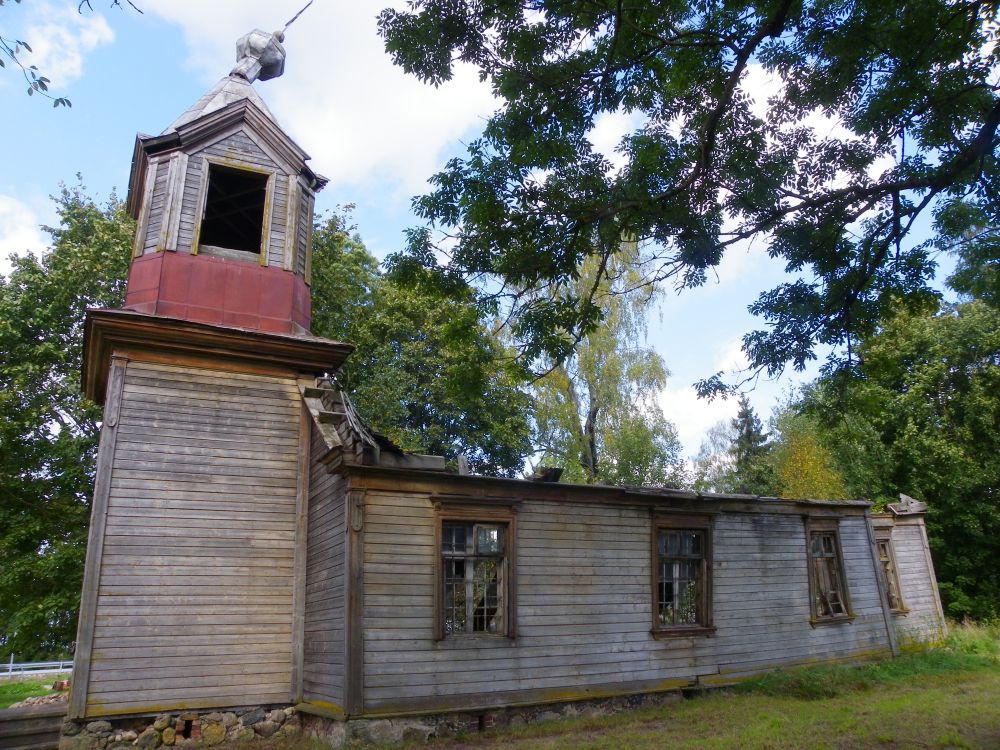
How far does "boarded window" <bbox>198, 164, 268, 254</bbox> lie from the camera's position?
47.1ft

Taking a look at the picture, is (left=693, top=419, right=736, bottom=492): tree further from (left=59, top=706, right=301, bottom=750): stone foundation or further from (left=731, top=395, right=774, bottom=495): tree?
(left=59, top=706, right=301, bottom=750): stone foundation

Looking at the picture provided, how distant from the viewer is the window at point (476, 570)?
37.8 feet

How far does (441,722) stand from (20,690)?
16.8m

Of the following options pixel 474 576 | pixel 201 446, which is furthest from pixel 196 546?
pixel 474 576

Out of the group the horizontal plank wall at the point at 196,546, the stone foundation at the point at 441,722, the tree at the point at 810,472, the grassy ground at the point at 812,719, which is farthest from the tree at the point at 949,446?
the horizontal plank wall at the point at 196,546

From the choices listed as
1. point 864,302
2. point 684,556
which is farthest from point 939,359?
point 864,302

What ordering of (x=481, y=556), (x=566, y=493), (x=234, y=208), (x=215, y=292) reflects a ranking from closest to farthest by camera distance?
(x=481, y=556) → (x=566, y=493) → (x=215, y=292) → (x=234, y=208)

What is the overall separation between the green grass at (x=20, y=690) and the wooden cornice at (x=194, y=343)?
11.1m

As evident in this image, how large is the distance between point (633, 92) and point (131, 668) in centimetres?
1020

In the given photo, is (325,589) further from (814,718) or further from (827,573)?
(827,573)

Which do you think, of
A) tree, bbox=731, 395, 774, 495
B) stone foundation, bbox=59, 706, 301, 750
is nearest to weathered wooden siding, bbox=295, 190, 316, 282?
stone foundation, bbox=59, 706, 301, 750

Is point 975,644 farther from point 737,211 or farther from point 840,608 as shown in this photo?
point 737,211

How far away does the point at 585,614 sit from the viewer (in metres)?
12.5

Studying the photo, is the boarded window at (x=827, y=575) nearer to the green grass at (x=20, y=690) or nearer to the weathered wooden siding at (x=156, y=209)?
the weathered wooden siding at (x=156, y=209)
